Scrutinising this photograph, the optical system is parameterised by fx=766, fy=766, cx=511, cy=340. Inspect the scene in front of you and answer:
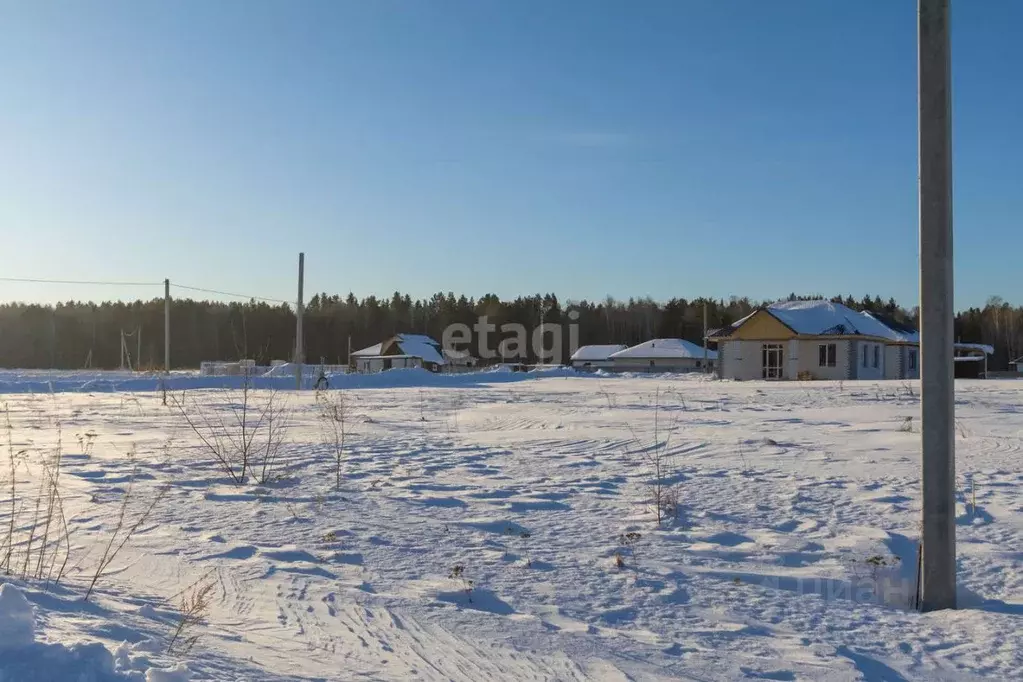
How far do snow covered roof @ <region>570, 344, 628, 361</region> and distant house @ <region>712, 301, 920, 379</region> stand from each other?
122 feet

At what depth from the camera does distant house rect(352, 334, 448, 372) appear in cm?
6166

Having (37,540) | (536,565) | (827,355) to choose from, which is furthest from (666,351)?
Result: (37,540)

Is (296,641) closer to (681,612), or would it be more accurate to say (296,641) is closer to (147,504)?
(681,612)

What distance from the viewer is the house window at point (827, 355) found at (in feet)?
108

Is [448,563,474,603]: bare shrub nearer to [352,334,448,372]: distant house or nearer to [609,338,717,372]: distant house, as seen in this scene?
[352,334,448,372]: distant house

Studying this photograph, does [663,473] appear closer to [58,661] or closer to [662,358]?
[58,661]

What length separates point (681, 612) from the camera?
373 cm

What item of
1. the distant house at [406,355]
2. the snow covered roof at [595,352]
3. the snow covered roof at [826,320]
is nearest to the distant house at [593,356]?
the snow covered roof at [595,352]

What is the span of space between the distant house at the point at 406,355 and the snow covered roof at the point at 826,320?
105 ft

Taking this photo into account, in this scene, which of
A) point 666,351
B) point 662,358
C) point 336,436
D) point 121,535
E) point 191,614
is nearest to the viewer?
point 191,614

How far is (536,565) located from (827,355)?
31849 mm

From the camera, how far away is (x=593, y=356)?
7388 cm

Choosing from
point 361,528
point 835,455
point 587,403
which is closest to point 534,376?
point 587,403

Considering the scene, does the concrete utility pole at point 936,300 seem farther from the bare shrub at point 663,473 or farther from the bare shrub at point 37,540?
the bare shrub at point 37,540
